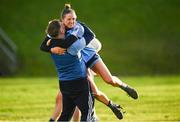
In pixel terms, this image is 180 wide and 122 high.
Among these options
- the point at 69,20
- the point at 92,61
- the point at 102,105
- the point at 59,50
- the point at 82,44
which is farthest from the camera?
the point at 102,105

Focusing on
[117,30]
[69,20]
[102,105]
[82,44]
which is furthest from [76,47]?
[117,30]

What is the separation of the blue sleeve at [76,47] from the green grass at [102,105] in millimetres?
3801

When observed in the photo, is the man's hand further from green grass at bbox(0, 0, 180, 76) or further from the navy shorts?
green grass at bbox(0, 0, 180, 76)

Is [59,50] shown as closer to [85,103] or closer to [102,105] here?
[85,103]

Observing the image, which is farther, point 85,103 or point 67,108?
point 67,108

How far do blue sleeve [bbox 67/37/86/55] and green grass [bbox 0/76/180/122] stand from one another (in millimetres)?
3801

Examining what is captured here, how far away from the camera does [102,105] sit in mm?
18312

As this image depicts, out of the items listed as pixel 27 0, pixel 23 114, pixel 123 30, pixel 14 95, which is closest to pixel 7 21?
pixel 27 0

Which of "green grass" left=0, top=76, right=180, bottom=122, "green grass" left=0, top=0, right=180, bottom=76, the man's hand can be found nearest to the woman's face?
the man's hand

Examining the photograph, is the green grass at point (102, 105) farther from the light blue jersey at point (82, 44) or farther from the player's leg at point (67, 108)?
the player's leg at point (67, 108)

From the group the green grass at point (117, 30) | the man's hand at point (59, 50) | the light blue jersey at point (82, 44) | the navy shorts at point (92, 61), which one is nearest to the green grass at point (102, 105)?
the navy shorts at point (92, 61)

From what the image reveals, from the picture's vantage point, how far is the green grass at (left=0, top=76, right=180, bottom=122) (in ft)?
51.3

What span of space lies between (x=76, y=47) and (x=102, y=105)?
7201 mm

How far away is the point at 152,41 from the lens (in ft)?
126
